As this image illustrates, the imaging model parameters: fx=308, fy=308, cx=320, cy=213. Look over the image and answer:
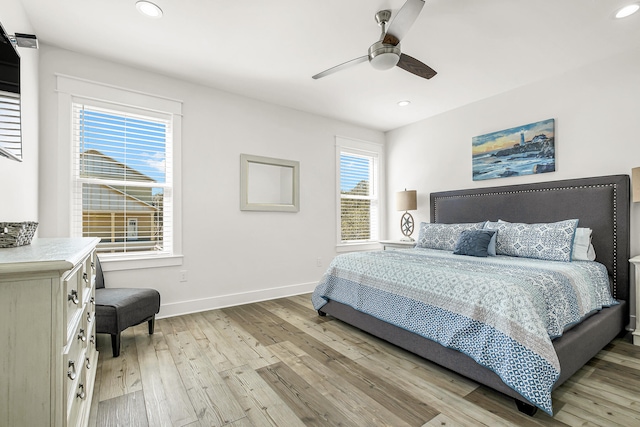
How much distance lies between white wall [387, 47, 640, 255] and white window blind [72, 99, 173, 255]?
367cm

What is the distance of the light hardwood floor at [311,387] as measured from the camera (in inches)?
65.6

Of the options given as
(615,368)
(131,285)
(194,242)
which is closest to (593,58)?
(615,368)

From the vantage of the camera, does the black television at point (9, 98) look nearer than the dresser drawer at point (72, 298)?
No

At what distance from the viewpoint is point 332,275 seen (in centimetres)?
321

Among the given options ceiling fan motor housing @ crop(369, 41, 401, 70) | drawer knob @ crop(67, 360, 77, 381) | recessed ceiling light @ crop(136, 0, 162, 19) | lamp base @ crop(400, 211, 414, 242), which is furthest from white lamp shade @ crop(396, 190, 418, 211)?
drawer knob @ crop(67, 360, 77, 381)

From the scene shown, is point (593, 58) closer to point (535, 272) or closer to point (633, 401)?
point (535, 272)

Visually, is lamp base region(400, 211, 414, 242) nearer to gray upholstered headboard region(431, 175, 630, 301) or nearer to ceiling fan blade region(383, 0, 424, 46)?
gray upholstered headboard region(431, 175, 630, 301)

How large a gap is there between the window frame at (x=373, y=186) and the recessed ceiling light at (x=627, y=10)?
10.6 feet

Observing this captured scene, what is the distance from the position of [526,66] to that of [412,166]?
2064mm

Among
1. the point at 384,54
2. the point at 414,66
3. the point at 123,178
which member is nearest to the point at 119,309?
the point at 123,178

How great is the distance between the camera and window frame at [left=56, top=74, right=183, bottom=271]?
2857mm

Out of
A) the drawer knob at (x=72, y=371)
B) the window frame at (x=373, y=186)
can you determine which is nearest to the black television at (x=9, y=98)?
the drawer knob at (x=72, y=371)

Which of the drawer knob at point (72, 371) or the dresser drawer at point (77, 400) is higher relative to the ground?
the drawer knob at point (72, 371)

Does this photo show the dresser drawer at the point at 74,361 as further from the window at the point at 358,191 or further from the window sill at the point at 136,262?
the window at the point at 358,191
